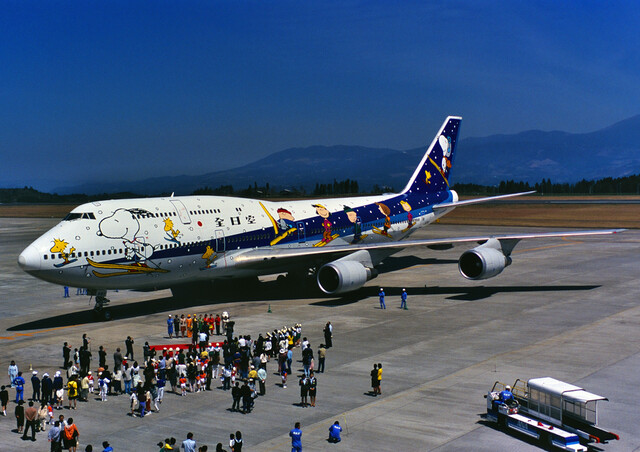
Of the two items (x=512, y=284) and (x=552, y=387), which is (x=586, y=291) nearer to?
(x=512, y=284)

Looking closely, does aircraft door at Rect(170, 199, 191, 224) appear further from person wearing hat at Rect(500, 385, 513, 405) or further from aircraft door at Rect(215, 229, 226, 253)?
person wearing hat at Rect(500, 385, 513, 405)

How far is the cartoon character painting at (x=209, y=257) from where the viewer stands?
129 feet

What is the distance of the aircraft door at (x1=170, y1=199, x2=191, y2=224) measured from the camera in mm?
38812

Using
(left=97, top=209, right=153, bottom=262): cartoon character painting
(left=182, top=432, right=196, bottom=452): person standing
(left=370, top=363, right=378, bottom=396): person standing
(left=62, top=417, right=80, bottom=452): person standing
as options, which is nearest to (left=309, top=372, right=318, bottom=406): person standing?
(left=370, top=363, right=378, bottom=396): person standing

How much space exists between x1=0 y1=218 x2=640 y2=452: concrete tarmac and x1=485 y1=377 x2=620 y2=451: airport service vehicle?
1.61 ft

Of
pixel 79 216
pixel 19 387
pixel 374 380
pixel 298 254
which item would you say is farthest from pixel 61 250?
pixel 374 380

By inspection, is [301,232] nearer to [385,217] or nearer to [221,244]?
[221,244]

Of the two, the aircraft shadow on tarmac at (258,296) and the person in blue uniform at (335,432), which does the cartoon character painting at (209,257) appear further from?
the person in blue uniform at (335,432)

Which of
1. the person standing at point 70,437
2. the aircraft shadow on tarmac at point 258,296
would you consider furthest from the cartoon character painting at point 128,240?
the person standing at point 70,437

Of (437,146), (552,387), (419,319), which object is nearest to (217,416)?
(552,387)

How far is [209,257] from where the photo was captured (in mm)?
39531

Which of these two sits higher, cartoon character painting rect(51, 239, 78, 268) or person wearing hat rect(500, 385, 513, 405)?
cartoon character painting rect(51, 239, 78, 268)

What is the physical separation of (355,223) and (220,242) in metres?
12.7

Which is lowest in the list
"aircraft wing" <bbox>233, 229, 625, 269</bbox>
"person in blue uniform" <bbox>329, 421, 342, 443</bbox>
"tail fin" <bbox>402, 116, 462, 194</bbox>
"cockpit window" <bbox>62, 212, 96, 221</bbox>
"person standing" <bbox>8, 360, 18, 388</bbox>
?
"person in blue uniform" <bbox>329, 421, 342, 443</bbox>
